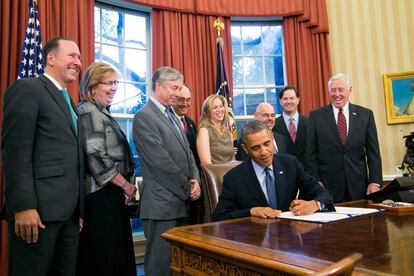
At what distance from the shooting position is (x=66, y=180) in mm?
1981

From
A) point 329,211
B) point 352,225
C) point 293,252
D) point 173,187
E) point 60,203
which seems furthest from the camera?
point 173,187

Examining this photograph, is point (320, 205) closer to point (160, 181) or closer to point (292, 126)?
point (160, 181)

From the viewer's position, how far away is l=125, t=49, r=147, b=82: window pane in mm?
5082

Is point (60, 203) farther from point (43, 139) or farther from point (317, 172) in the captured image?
point (317, 172)

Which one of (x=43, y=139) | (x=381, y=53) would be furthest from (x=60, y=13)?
(x=381, y=53)

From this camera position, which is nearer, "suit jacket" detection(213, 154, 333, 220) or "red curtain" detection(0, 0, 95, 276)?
"suit jacket" detection(213, 154, 333, 220)

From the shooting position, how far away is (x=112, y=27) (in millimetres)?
4984

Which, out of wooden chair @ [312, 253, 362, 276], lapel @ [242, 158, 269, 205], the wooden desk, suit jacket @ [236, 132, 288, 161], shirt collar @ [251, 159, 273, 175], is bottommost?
the wooden desk

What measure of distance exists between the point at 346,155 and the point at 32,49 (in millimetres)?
2949

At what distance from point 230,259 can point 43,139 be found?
52.1 inches

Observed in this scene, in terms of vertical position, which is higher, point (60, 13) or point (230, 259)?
point (60, 13)

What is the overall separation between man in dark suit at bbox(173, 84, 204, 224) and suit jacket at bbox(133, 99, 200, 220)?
285mm

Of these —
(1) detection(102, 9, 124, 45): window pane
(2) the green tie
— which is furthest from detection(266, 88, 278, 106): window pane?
(2) the green tie

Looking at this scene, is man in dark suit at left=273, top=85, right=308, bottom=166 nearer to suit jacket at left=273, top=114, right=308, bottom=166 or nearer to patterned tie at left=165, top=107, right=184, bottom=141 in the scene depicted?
suit jacket at left=273, top=114, right=308, bottom=166
